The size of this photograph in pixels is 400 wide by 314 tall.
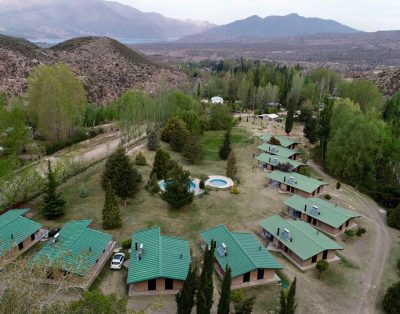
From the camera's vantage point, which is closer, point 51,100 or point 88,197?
point 88,197

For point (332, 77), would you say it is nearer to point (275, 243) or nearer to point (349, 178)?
point (349, 178)

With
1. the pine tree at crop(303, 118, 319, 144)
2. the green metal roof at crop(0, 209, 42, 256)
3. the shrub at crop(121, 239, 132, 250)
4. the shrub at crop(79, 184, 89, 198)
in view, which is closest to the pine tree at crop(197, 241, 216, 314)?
the shrub at crop(121, 239, 132, 250)

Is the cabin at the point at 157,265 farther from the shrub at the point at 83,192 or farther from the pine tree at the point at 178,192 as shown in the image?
the shrub at the point at 83,192

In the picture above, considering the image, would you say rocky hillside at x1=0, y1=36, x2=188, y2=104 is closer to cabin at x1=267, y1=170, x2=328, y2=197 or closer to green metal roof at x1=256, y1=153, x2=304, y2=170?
green metal roof at x1=256, y1=153, x2=304, y2=170

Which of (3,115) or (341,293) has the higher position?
(3,115)

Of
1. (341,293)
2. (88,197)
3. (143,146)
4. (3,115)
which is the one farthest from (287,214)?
(3,115)

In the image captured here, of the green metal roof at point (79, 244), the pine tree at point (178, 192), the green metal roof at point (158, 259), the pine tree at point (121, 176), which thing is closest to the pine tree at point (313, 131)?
the pine tree at point (178, 192)
